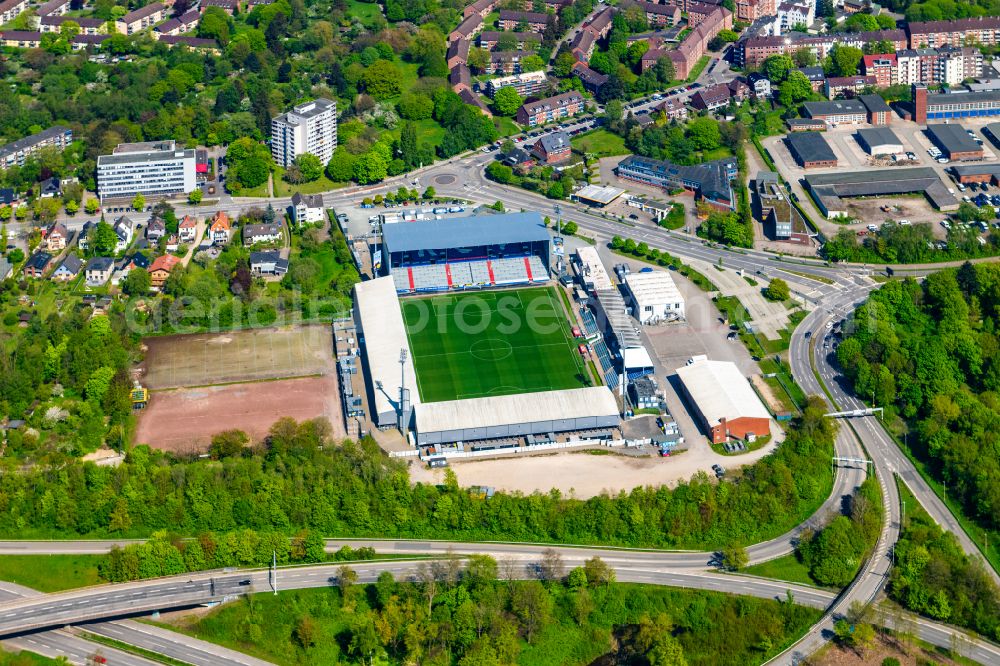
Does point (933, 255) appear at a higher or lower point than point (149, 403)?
lower

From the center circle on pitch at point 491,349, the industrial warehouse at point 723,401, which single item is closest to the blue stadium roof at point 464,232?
the center circle on pitch at point 491,349

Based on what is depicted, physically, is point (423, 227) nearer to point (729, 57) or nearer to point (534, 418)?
point (534, 418)

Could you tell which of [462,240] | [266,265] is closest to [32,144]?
[266,265]

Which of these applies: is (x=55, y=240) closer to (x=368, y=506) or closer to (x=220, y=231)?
(x=220, y=231)

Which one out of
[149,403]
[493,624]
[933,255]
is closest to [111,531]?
[149,403]

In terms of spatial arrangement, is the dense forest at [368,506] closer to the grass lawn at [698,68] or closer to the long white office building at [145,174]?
the long white office building at [145,174]

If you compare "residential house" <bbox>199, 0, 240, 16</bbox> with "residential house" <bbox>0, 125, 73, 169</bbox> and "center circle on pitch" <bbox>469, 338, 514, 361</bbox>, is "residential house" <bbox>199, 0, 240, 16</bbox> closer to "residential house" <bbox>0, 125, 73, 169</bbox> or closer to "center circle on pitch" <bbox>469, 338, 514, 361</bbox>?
Result: "residential house" <bbox>0, 125, 73, 169</bbox>

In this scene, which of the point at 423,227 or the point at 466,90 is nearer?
the point at 423,227

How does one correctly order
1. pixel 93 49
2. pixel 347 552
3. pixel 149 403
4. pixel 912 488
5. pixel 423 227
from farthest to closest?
1. pixel 93 49
2. pixel 423 227
3. pixel 149 403
4. pixel 912 488
5. pixel 347 552
